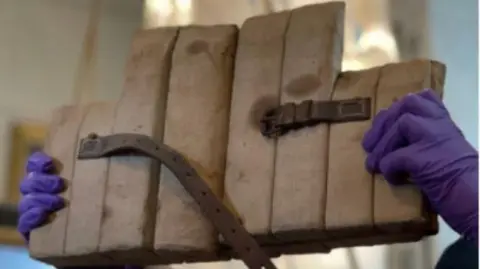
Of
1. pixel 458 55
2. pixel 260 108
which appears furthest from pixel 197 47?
pixel 458 55

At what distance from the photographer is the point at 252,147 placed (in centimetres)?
74

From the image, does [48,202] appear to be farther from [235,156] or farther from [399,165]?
[399,165]

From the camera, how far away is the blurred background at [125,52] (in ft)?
3.44

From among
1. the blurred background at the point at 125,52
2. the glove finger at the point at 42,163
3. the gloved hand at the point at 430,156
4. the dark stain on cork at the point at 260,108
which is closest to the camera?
the gloved hand at the point at 430,156

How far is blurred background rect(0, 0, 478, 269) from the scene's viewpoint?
1.05 metres

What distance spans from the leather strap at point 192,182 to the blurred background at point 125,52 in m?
0.31

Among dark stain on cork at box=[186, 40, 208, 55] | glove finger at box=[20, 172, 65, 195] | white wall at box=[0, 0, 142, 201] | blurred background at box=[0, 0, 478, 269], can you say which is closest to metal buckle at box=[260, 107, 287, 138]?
dark stain on cork at box=[186, 40, 208, 55]

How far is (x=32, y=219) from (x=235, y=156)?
23 cm

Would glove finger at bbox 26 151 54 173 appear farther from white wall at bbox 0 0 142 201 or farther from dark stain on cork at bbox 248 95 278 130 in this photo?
white wall at bbox 0 0 142 201

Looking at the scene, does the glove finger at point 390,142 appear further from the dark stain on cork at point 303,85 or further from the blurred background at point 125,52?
the blurred background at point 125,52

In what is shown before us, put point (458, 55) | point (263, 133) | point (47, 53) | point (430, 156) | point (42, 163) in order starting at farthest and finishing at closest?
point (47, 53) → point (458, 55) → point (42, 163) → point (263, 133) → point (430, 156)

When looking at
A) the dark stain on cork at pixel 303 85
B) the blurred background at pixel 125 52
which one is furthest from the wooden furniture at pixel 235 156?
the blurred background at pixel 125 52

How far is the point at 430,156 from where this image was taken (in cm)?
63

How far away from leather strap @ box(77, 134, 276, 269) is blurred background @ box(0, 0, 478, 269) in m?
0.31
